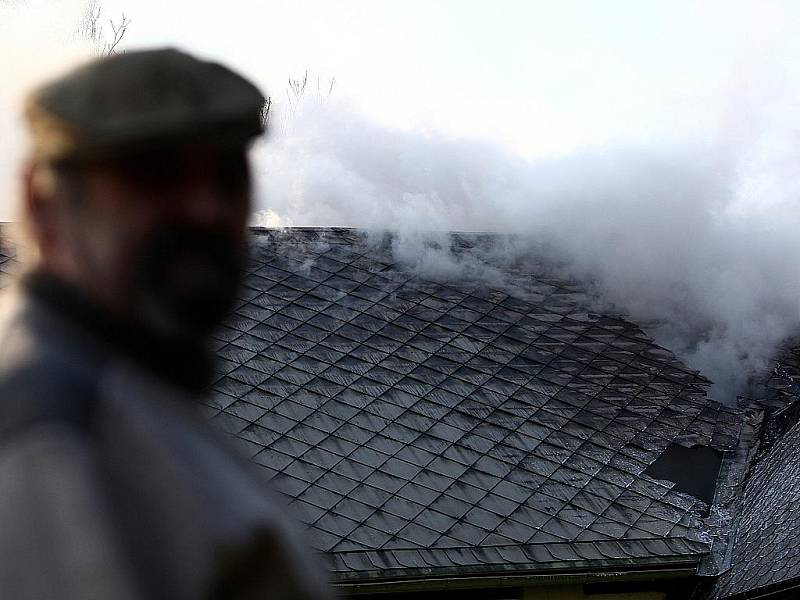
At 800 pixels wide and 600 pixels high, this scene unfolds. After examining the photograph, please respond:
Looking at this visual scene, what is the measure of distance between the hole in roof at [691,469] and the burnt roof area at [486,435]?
25 mm

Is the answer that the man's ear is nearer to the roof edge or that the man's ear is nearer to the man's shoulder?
the man's shoulder

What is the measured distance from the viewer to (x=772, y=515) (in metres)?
10.1

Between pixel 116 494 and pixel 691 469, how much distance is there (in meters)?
11.0

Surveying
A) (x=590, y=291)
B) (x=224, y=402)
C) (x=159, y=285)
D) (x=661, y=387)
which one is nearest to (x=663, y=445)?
(x=661, y=387)

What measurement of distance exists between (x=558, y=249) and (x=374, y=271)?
9.96ft

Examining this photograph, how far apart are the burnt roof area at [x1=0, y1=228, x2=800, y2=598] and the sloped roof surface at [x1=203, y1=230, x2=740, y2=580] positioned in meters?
0.02

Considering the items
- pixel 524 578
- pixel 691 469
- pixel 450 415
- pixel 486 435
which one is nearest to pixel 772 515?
pixel 691 469

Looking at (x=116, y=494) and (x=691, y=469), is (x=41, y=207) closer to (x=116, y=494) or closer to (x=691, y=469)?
(x=116, y=494)

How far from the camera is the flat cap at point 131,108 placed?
97cm

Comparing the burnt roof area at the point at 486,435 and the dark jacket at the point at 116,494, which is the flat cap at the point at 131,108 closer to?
the dark jacket at the point at 116,494

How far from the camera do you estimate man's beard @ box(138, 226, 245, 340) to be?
0.99 meters

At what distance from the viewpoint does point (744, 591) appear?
29.5ft

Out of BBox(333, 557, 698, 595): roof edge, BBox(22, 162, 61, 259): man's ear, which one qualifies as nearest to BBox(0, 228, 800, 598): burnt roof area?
BBox(333, 557, 698, 595): roof edge

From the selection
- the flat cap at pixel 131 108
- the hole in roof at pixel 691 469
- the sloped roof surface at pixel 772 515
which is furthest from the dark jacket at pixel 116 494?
the hole in roof at pixel 691 469
